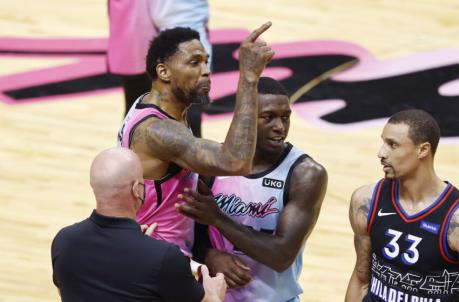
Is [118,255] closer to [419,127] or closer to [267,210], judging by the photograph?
[267,210]

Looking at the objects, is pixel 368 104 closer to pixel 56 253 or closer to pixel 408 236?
pixel 408 236

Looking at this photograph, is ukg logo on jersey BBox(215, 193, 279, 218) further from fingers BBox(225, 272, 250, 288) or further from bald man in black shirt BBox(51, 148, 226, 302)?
bald man in black shirt BBox(51, 148, 226, 302)

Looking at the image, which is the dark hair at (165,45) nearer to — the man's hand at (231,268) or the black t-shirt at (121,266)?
the man's hand at (231,268)

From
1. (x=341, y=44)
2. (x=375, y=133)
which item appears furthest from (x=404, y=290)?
(x=341, y=44)

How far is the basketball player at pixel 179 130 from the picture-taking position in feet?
13.8

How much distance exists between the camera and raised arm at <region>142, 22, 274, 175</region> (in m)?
4.16

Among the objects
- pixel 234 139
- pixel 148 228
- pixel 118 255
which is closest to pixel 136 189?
pixel 118 255

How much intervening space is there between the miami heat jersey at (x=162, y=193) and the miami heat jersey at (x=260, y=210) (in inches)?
6.8

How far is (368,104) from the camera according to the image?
8.99 meters

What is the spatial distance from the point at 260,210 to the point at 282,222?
17cm

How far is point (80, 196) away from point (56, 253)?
3.60m

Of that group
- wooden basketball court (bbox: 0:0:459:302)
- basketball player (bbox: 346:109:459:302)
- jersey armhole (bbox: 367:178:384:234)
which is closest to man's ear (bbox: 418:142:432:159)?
basketball player (bbox: 346:109:459:302)

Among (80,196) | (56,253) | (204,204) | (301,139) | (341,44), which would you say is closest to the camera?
(56,253)

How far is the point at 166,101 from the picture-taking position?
4.71 m
